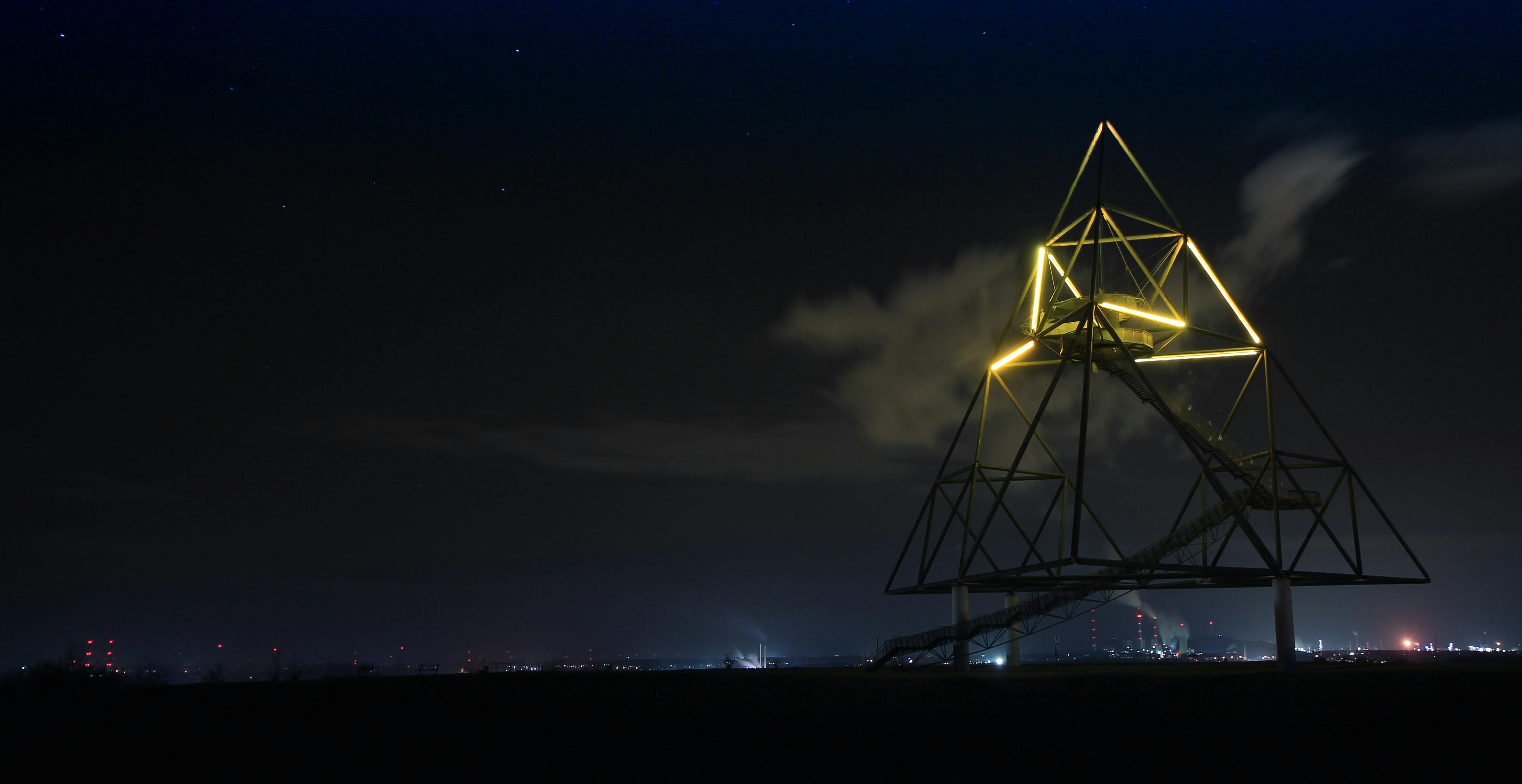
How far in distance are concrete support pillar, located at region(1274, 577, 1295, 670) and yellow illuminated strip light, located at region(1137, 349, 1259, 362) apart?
9.79 m

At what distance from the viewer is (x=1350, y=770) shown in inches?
814

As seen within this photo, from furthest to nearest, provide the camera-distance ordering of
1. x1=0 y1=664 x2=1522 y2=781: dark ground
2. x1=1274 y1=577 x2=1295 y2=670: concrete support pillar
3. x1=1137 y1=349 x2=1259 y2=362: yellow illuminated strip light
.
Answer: x1=1137 y1=349 x2=1259 y2=362: yellow illuminated strip light < x1=1274 y1=577 x2=1295 y2=670: concrete support pillar < x1=0 y1=664 x2=1522 y2=781: dark ground

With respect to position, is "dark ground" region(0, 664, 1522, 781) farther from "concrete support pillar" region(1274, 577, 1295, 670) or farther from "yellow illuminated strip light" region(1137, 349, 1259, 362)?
"yellow illuminated strip light" region(1137, 349, 1259, 362)

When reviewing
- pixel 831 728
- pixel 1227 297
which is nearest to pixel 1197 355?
pixel 1227 297

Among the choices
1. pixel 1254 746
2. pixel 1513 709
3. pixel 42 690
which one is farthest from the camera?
pixel 42 690

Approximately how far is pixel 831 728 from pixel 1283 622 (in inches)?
771

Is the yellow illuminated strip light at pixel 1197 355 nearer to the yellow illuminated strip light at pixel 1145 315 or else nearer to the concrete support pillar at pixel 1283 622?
the yellow illuminated strip light at pixel 1145 315

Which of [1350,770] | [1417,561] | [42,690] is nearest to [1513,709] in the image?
[1350,770]

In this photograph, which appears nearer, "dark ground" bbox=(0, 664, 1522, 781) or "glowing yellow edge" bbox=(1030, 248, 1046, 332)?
"dark ground" bbox=(0, 664, 1522, 781)

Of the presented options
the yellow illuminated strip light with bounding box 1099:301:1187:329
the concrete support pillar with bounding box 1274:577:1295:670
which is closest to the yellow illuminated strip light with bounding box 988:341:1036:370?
the yellow illuminated strip light with bounding box 1099:301:1187:329

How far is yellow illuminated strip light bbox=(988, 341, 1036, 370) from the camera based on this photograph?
137 feet

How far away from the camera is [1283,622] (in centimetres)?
3544

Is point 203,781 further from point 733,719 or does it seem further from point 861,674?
point 861,674

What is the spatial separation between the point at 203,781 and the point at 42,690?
27.7 metres
